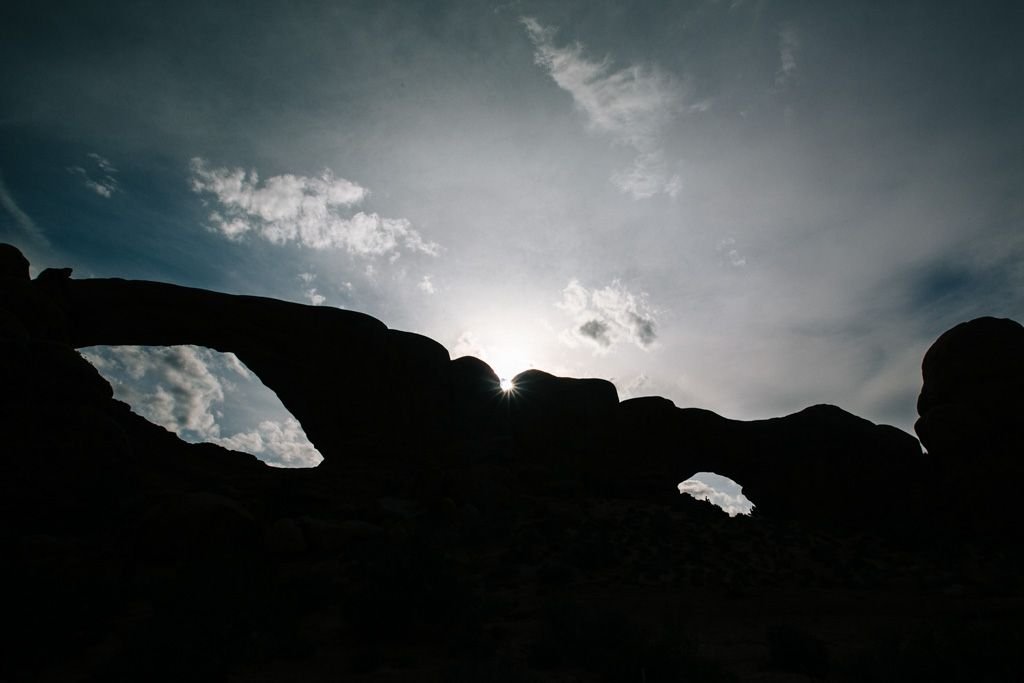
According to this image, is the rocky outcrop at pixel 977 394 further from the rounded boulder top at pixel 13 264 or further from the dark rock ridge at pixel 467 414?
the rounded boulder top at pixel 13 264

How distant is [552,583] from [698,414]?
21708 millimetres

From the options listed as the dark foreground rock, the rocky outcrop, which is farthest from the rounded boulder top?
the rocky outcrop

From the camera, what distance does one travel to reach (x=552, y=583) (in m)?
12.4

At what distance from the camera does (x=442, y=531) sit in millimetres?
16281

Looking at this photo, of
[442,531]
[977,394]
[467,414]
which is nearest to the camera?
[442,531]

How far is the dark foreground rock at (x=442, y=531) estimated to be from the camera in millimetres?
6445

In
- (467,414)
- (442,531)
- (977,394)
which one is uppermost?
(977,394)

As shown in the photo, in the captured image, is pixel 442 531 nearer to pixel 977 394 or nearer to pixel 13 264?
pixel 13 264

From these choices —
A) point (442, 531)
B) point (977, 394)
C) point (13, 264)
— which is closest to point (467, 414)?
point (442, 531)

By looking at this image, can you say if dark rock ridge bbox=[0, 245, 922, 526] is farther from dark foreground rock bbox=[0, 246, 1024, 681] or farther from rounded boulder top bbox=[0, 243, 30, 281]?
rounded boulder top bbox=[0, 243, 30, 281]

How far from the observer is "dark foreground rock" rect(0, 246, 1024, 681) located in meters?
6.45

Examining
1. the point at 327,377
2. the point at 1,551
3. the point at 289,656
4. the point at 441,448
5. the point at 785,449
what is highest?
the point at 785,449

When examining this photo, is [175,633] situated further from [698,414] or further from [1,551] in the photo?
[698,414]

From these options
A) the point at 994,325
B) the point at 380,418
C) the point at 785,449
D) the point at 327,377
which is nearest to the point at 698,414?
the point at 785,449
